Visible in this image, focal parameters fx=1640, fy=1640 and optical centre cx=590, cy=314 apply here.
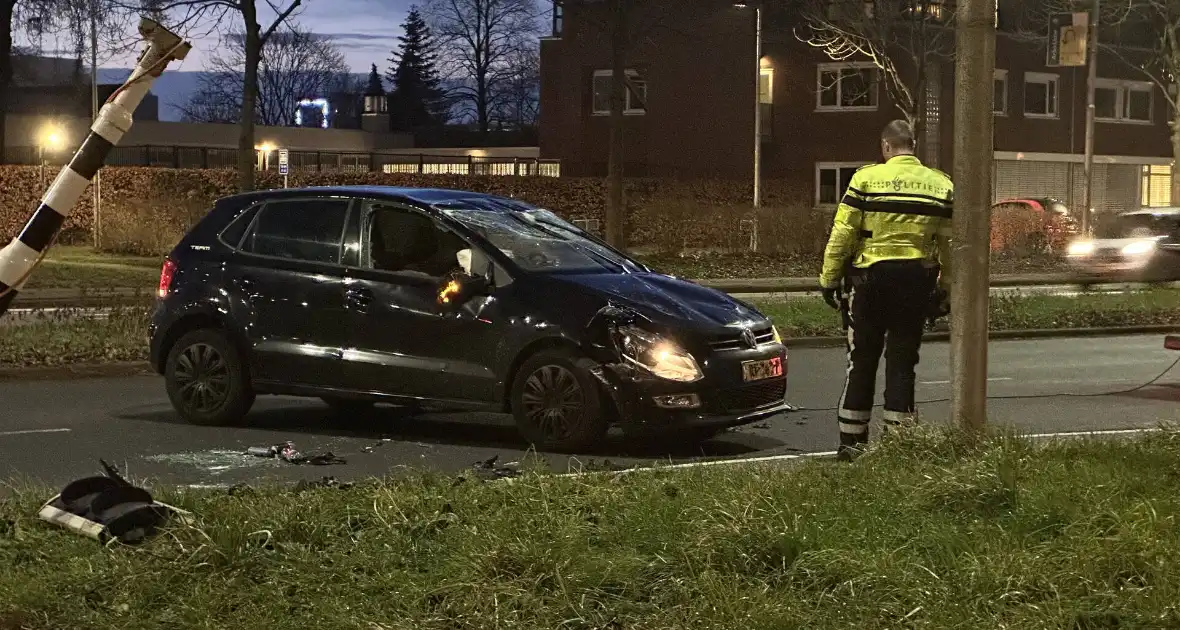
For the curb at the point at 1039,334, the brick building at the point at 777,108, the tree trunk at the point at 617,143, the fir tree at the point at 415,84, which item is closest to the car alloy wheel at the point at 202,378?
the curb at the point at 1039,334

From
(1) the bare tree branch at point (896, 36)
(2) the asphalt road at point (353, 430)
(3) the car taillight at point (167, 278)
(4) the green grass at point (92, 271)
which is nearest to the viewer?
(2) the asphalt road at point (353, 430)

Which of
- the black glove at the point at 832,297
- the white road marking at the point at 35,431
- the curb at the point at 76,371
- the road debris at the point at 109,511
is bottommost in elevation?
the white road marking at the point at 35,431

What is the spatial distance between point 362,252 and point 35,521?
4232 millimetres

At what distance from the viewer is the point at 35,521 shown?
6.50m

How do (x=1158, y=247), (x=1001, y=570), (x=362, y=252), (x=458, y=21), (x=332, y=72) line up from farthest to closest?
1. (x=332, y=72)
2. (x=458, y=21)
3. (x=1158, y=247)
4. (x=362, y=252)
5. (x=1001, y=570)

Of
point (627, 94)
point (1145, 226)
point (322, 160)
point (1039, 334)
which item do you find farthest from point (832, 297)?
point (322, 160)

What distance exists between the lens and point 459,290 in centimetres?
998

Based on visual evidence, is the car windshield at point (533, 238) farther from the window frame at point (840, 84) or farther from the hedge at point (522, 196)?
the window frame at point (840, 84)

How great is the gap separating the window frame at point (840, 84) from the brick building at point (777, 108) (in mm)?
44

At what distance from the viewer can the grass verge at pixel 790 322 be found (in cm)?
1435

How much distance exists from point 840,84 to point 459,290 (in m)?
43.1

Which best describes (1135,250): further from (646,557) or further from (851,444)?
(646,557)

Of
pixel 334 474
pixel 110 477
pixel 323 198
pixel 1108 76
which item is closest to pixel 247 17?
pixel 323 198

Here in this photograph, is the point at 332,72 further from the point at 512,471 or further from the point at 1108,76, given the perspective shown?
the point at 512,471
